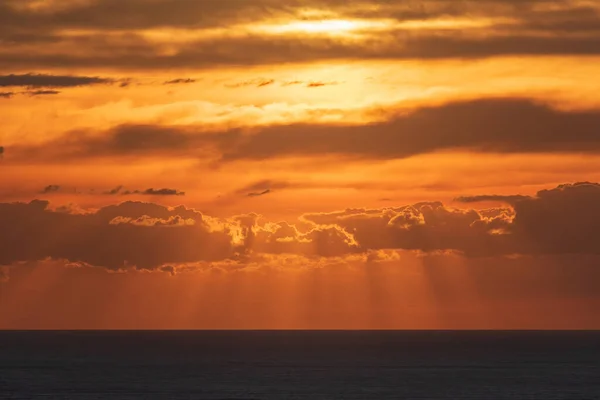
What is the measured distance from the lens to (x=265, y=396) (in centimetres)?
12694

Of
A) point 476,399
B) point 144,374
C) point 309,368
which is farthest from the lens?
point 309,368

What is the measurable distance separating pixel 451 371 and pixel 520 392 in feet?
153

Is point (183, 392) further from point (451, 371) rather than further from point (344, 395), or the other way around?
point (451, 371)

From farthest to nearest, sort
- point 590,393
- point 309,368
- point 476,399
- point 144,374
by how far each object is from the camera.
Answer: point 309,368
point 144,374
point 590,393
point 476,399

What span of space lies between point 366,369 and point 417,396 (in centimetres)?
5994

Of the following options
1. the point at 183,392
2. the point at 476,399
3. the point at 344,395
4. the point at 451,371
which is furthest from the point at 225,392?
the point at 451,371

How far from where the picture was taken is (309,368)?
192m

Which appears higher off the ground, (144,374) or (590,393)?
(144,374)

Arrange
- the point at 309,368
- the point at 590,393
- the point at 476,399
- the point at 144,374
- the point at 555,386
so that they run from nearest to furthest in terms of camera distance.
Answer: the point at 476,399 → the point at 590,393 → the point at 555,386 → the point at 144,374 → the point at 309,368

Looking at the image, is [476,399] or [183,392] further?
[183,392]

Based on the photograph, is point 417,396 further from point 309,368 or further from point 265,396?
point 309,368

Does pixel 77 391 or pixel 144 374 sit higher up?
pixel 144 374

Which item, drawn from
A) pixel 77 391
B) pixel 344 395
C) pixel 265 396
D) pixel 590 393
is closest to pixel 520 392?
pixel 590 393

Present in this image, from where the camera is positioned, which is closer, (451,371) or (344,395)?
A: (344,395)
